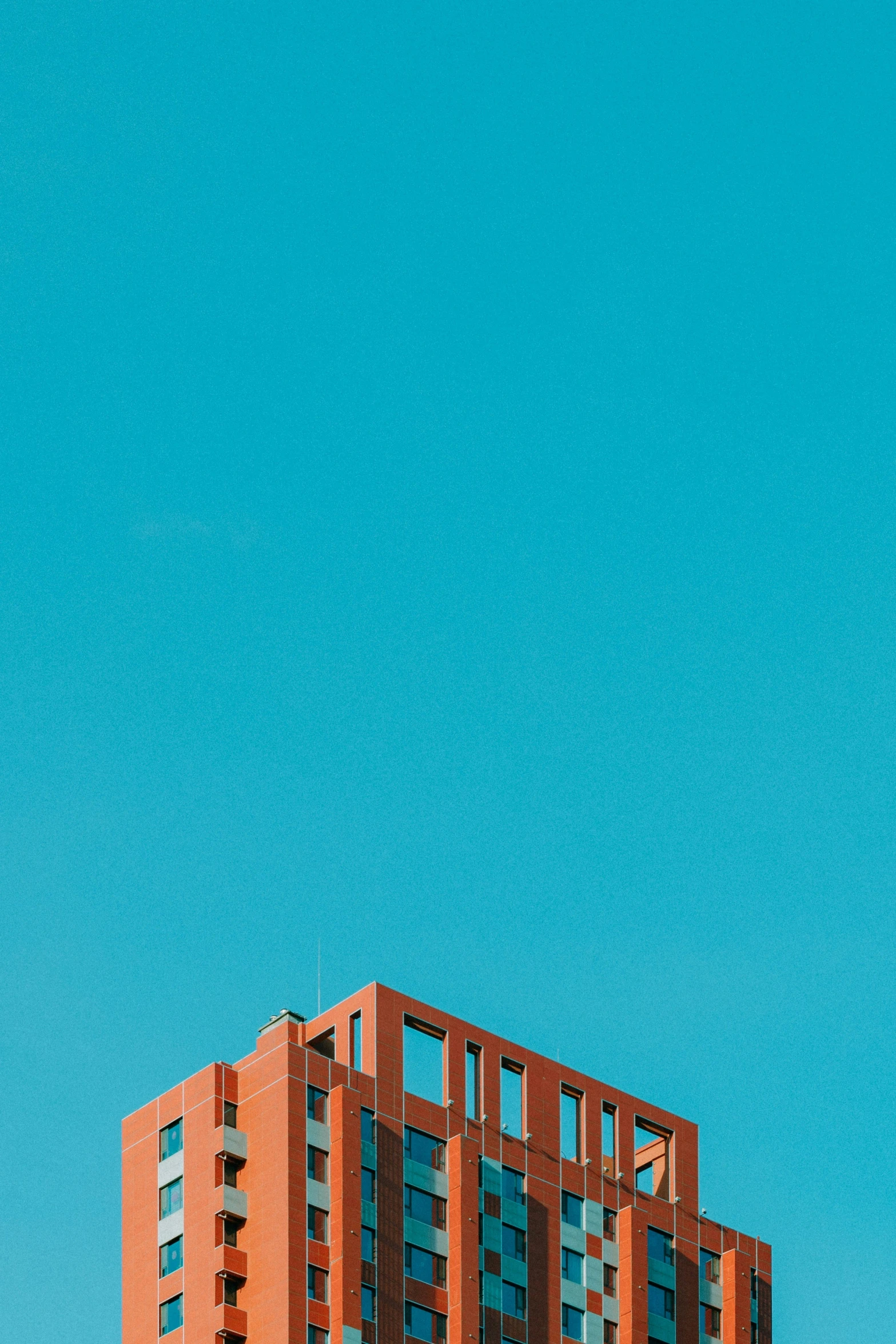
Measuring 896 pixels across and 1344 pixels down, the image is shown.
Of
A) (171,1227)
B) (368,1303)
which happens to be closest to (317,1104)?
(171,1227)

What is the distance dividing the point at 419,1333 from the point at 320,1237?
7792 millimetres

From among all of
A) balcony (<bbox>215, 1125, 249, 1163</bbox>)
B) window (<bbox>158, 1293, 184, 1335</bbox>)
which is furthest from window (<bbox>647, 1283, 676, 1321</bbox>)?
window (<bbox>158, 1293, 184, 1335</bbox>)

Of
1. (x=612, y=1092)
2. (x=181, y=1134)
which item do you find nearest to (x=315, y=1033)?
(x=181, y=1134)

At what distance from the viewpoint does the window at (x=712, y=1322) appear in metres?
179

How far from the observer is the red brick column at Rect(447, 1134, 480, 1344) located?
16438 cm

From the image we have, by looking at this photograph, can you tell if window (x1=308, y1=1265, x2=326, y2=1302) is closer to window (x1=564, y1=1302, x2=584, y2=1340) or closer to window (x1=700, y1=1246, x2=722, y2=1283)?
window (x1=564, y1=1302, x2=584, y2=1340)

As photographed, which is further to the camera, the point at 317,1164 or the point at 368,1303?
the point at 317,1164

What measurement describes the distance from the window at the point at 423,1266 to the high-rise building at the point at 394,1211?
110 millimetres

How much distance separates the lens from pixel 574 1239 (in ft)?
570

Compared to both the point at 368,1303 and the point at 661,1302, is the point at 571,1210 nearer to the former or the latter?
the point at 661,1302

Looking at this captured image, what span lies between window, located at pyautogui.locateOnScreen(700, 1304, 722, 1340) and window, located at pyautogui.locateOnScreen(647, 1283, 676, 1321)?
2200mm

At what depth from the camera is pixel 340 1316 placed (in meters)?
158

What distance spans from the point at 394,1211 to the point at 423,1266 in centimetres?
338

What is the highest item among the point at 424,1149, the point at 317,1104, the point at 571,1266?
the point at 317,1104
